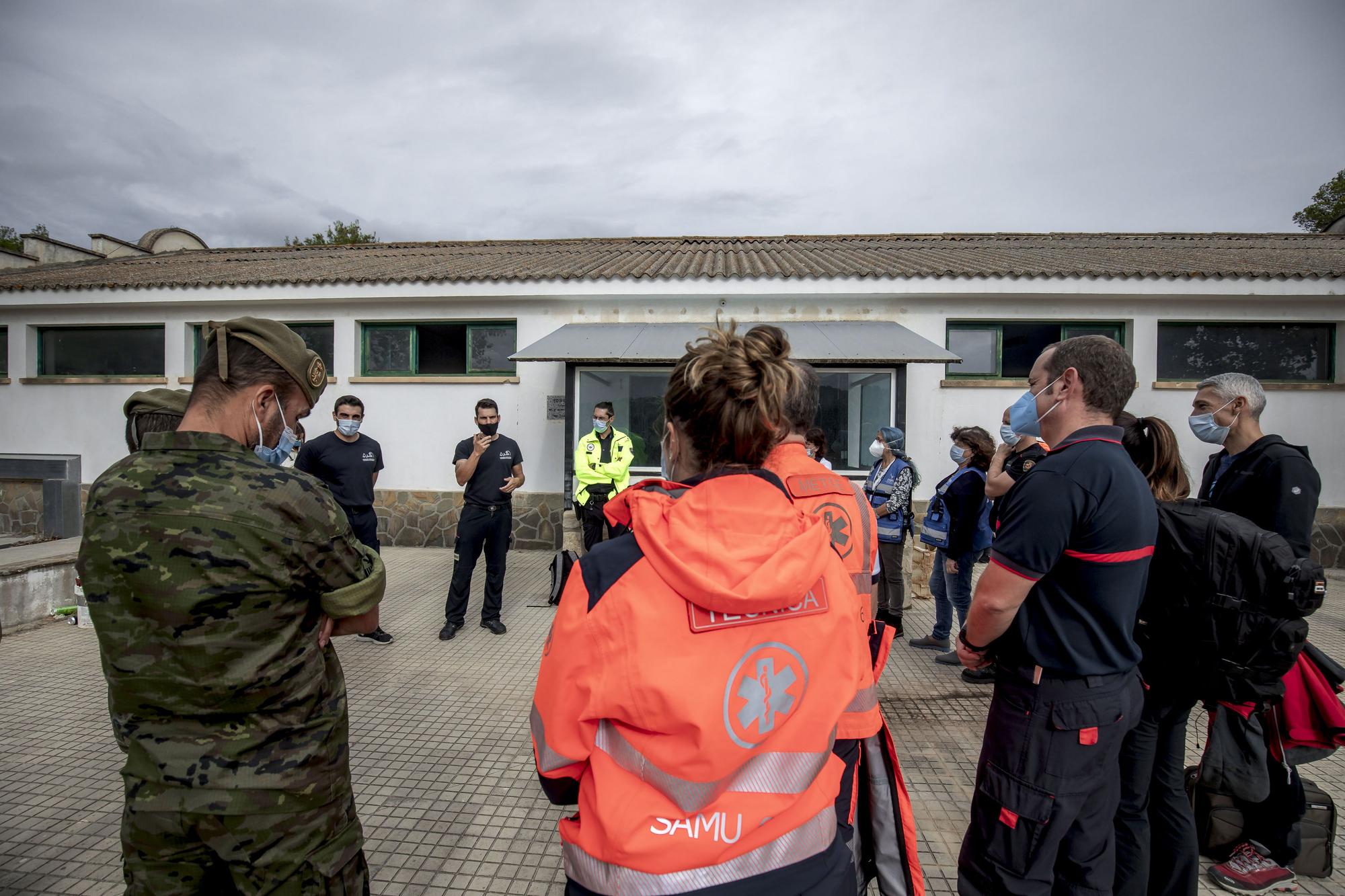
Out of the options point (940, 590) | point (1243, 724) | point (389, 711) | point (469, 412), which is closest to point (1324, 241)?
point (940, 590)

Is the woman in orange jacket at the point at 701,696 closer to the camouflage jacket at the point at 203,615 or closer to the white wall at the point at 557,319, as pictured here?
the camouflage jacket at the point at 203,615

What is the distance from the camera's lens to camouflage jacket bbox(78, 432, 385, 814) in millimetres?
1432

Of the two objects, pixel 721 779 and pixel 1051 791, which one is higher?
pixel 721 779

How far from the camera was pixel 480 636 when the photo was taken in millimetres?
5473

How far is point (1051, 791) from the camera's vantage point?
188 centimetres

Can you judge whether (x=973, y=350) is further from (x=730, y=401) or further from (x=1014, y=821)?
(x=730, y=401)

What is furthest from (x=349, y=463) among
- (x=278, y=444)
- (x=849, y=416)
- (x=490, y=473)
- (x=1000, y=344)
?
(x=1000, y=344)

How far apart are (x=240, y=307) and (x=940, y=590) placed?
10.4 m

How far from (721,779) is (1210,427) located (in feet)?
10.6

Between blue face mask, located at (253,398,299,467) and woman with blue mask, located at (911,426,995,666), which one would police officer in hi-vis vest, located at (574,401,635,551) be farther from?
blue face mask, located at (253,398,299,467)

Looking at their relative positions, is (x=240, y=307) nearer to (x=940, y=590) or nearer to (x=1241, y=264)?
(x=940, y=590)

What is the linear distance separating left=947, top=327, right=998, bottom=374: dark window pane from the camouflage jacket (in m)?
8.89

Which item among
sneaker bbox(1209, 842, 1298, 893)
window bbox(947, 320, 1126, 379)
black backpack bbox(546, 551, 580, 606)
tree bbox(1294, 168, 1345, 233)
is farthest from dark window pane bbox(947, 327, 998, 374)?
tree bbox(1294, 168, 1345, 233)

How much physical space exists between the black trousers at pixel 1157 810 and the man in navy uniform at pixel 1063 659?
0.86 feet
